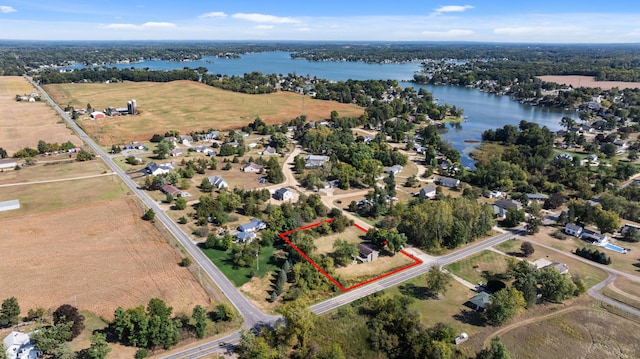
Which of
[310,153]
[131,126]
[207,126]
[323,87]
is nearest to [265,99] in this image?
[323,87]

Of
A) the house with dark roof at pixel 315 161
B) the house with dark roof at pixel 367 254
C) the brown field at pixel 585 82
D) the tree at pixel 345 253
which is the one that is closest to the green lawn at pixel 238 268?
the tree at pixel 345 253

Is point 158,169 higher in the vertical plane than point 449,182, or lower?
higher

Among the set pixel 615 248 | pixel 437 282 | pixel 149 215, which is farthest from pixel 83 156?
pixel 615 248

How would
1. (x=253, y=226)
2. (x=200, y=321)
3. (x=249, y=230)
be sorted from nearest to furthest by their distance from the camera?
(x=200, y=321), (x=249, y=230), (x=253, y=226)

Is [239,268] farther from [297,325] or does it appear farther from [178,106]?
[178,106]

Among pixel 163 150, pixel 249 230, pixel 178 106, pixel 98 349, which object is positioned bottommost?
pixel 249 230
